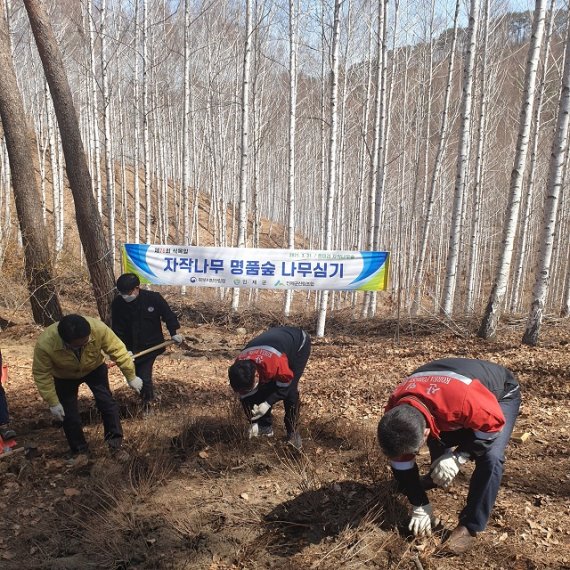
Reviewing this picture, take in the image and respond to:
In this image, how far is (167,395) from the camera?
5801 millimetres

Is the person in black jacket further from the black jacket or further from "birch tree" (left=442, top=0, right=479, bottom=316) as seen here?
"birch tree" (left=442, top=0, right=479, bottom=316)

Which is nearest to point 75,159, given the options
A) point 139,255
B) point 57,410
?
point 139,255

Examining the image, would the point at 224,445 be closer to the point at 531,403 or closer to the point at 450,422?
the point at 450,422

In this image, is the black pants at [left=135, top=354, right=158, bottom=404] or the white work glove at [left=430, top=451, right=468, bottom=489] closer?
the white work glove at [left=430, top=451, right=468, bottom=489]

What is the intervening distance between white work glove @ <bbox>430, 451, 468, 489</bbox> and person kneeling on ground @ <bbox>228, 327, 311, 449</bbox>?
1433 mm

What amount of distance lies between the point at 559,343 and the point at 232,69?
57.7 feet

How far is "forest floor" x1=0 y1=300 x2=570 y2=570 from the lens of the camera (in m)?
2.84

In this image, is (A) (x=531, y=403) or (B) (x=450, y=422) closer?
(B) (x=450, y=422)

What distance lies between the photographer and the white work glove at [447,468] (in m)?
2.68

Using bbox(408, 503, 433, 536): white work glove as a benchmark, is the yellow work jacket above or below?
above

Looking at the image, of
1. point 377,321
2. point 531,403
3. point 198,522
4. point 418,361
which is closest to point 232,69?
point 377,321

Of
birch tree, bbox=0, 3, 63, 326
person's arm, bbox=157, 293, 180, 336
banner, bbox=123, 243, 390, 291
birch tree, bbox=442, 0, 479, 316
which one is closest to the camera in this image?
person's arm, bbox=157, 293, 180, 336

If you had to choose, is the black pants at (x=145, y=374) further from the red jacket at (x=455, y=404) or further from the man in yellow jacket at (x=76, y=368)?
the red jacket at (x=455, y=404)


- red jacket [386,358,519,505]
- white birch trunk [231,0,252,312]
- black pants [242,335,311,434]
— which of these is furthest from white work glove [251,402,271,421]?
white birch trunk [231,0,252,312]
